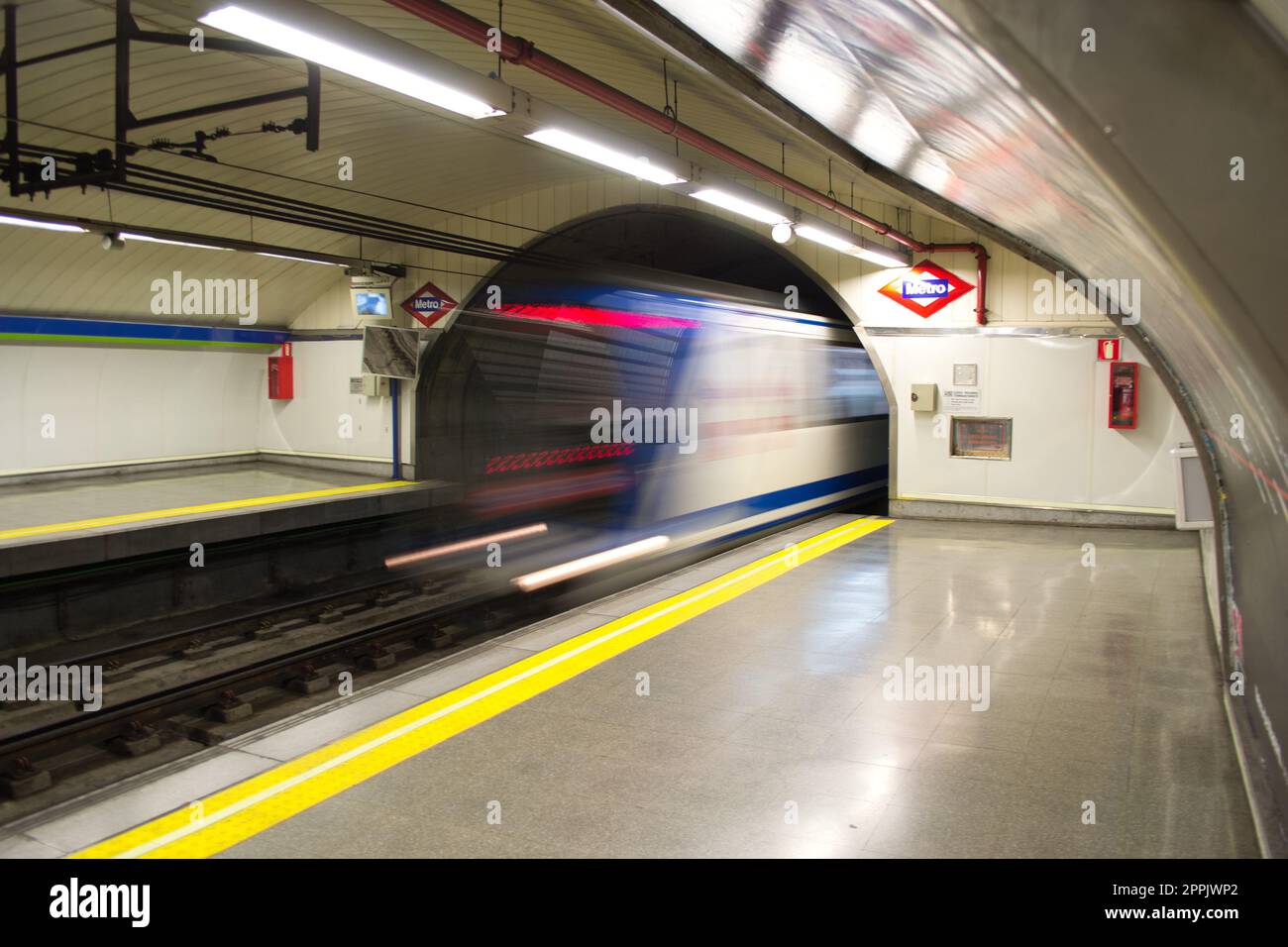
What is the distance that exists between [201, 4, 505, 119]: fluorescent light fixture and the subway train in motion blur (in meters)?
4.18

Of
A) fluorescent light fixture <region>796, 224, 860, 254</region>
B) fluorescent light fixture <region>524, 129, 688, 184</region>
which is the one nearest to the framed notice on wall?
fluorescent light fixture <region>796, 224, 860, 254</region>

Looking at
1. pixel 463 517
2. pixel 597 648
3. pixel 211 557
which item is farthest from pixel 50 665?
pixel 463 517

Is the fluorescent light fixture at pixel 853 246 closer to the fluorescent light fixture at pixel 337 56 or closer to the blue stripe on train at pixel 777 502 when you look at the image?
the blue stripe on train at pixel 777 502

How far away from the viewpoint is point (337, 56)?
3756mm

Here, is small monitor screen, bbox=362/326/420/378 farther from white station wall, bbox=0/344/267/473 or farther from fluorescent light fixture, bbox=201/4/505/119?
fluorescent light fixture, bbox=201/4/505/119

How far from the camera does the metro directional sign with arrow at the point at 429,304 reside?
609 inches

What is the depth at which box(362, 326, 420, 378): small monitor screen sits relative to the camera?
15227mm

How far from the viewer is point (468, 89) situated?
14.1 feet

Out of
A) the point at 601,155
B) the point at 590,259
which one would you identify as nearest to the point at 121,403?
the point at 590,259

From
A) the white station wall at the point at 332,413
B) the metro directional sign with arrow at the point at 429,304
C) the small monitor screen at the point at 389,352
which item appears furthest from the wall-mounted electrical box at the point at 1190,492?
the white station wall at the point at 332,413

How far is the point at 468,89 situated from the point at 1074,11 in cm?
349

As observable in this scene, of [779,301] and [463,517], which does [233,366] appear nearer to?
[463,517]

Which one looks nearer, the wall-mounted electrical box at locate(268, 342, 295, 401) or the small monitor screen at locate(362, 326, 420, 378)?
the small monitor screen at locate(362, 326, 420, 378)

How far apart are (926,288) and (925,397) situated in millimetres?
1358
